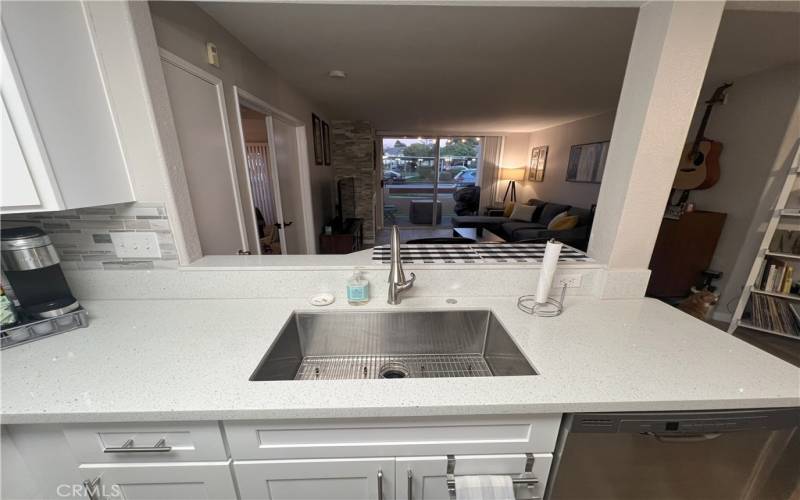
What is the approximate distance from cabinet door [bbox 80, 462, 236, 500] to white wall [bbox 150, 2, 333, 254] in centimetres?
141

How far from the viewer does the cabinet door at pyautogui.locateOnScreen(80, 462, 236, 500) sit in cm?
73

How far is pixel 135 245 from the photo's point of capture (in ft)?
3.52

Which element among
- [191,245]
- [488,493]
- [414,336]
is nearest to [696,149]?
[414,336]

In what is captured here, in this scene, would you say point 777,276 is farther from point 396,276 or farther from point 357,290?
point 357,290

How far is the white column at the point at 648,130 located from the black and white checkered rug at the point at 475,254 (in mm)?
152

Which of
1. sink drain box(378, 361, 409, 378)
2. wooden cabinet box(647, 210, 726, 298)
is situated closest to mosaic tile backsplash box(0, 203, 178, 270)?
sink drain box(378, 361, 409, 378)

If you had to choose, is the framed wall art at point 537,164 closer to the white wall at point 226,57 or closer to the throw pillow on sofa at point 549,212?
the throw pillow on sofa at point 549,212

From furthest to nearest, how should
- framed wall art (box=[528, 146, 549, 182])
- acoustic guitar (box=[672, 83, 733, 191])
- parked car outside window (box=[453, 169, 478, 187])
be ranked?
parked car outside window (box=[453, 169, 478, 187])
framed wall art (box=[528, 146, 549, 182])
acoustic guitar (box=[672, 83, 733, 191])

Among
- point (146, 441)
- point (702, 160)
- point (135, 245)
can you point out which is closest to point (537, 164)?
point (702, 160)

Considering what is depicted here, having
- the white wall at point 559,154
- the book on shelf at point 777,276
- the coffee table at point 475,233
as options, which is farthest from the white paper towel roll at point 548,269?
the coffee table at point 475,233

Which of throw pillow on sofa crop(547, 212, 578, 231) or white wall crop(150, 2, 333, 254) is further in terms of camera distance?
throw pillow on sofa crop(547, 212, 578, 231)

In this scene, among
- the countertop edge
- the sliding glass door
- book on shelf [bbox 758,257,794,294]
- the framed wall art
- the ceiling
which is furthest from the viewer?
the sliding glass door

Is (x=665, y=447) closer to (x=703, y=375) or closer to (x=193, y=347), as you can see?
(x=703, y=375)

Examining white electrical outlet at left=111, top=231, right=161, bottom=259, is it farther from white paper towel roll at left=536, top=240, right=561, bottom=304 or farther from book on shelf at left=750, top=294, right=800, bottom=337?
book on shelf at left=750, top=294, right=800, bottom=337
